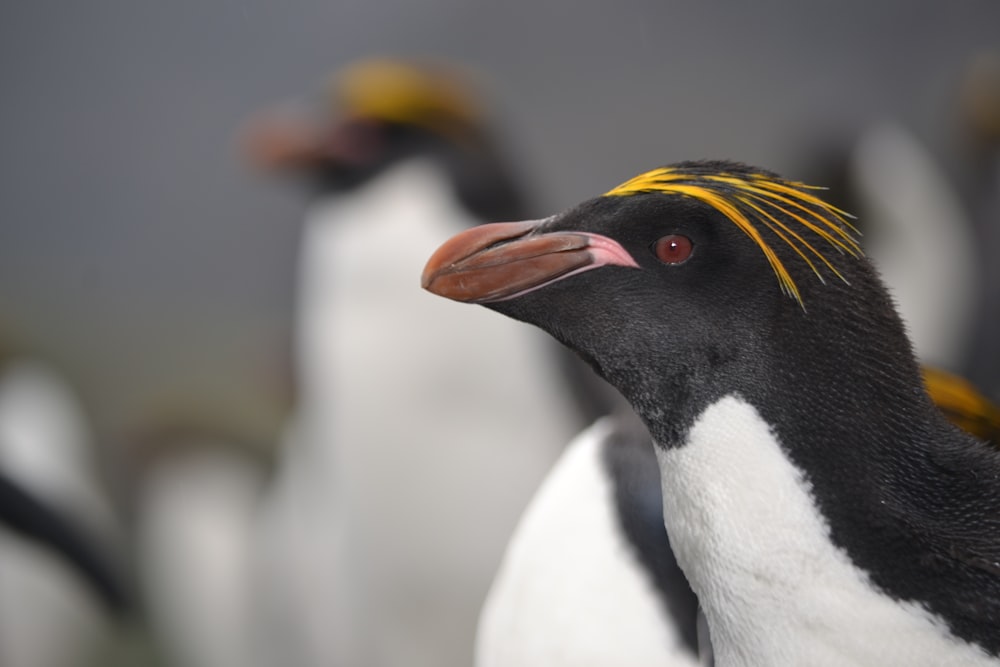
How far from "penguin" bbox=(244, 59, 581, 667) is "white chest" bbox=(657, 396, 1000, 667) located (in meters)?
1.20

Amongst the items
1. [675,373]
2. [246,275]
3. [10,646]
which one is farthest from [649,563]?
[246,275]

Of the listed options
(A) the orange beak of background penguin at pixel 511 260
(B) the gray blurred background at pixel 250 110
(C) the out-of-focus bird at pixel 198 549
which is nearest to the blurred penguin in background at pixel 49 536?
(C) the out-of-focus bird at pixel 198 549

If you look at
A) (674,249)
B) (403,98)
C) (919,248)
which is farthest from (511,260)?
(919,248)

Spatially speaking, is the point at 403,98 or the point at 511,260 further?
the point at 403,98

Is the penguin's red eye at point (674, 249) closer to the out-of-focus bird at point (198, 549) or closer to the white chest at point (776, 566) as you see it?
the white chest at point (776, 566)

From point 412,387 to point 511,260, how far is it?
4.18 ft

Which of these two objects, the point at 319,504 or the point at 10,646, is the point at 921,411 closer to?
the point at 319,504

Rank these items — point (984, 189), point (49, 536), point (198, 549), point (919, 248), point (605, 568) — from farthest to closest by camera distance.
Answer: point (984, 189)
point (919, 248)
point (198, 549)
point (49, 536)
point (605, 568)

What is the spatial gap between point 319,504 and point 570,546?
138cm

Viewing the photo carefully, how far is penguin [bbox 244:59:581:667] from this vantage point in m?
1.90

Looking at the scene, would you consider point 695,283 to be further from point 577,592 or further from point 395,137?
point 395,137

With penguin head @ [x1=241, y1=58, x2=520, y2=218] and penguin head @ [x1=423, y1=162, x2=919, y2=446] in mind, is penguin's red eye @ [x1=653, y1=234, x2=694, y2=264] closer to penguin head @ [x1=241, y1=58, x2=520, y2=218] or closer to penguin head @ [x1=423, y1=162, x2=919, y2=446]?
penguin head @ [x1=423, y1=162, x2=919, y2=446]

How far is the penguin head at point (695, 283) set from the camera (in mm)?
643

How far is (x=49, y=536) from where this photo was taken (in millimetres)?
1776
